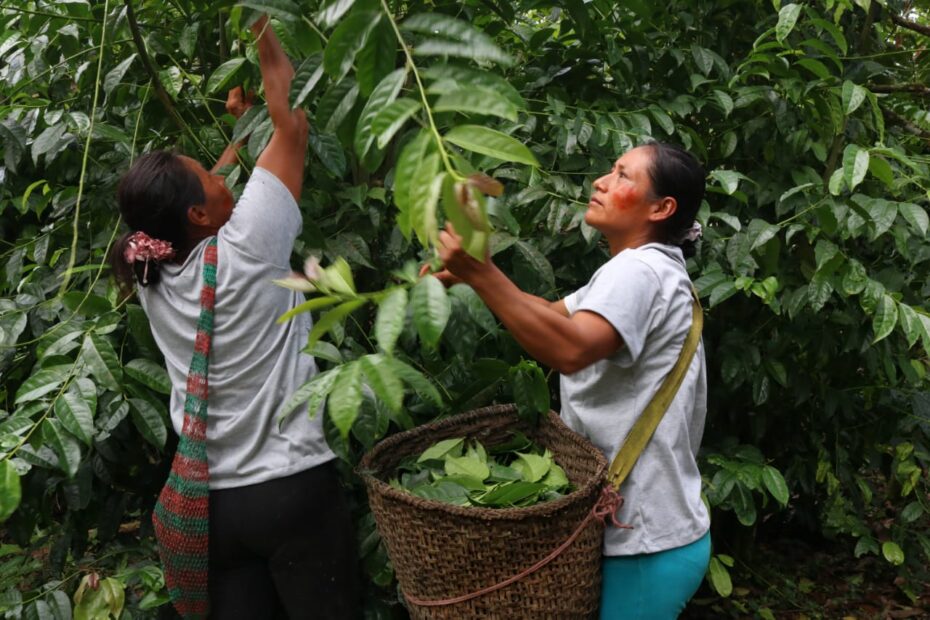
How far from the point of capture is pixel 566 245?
81.9 inches

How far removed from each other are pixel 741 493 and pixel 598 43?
1210 millimetres

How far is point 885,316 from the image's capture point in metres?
1.97

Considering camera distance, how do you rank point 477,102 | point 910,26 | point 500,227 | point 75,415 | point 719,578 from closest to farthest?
point 477,102 < point 75,415 < point 500,227 < point 719,578 < point 910,26

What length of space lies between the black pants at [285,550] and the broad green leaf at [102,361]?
29cm

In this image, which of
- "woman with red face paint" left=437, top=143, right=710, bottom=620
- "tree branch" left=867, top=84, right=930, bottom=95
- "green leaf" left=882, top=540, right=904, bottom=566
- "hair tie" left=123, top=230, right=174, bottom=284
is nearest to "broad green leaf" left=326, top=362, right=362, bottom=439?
"woman with red face paint" left=437, top=143, right=710, bottom=620

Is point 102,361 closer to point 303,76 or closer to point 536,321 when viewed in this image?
point 303,76

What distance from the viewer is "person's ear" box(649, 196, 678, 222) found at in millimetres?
1548

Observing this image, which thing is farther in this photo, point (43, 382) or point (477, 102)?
point (43, 382)

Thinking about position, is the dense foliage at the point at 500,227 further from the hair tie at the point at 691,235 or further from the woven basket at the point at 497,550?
the hair tie at the point at 691,235

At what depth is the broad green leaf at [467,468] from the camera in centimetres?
154

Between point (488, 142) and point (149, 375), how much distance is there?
3.59ft

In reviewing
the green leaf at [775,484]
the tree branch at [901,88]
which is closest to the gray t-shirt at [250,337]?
the green leaf at [775,484]

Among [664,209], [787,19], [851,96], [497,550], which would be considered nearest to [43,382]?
[497,550]

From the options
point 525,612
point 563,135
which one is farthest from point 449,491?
point 563,135
